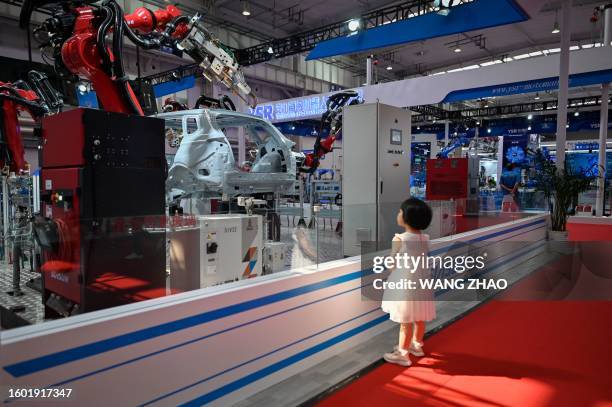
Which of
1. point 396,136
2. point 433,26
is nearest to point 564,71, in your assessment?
point 433,26

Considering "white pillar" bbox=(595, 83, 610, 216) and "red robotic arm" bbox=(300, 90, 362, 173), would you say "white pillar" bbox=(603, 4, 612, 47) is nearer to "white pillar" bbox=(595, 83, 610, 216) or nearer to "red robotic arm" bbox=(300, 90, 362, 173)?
"white pillar" bbox=(595, 83, 610, 216)

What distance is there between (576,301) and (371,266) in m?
2.84

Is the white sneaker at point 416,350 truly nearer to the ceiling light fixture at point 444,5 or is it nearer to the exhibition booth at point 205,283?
the exhibition booth at point 205,283

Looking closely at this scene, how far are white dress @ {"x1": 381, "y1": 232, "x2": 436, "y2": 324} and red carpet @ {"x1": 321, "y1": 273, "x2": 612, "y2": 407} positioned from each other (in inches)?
15.8

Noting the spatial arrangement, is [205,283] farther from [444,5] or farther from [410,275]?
[444,5]

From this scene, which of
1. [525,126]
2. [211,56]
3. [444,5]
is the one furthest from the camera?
[525,126]

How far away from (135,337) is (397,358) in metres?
1.92

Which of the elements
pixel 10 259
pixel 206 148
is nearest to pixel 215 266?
pixel 10 259

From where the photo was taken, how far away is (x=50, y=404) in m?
1.62

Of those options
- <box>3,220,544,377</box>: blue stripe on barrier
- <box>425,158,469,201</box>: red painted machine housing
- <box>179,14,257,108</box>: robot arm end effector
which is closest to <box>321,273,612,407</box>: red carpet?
<box>3,220,544,377</box>: blue stripe on barrier

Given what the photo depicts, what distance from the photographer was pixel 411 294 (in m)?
2.86

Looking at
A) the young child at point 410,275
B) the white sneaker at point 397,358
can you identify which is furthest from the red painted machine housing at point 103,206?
the white sneaker at point 397,358

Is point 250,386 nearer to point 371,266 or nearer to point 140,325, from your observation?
point 140,325

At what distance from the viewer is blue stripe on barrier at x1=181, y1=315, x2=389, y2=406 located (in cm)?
225
